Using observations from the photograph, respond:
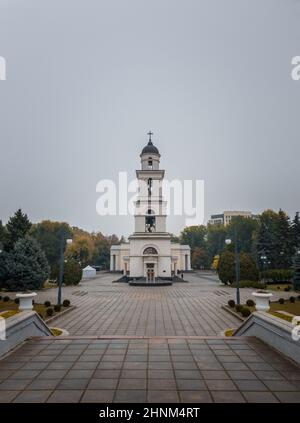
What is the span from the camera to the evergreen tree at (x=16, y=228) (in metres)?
34.9

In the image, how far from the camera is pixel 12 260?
31266mm

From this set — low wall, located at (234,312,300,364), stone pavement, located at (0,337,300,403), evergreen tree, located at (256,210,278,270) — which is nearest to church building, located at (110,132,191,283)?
evergreen tree, located at (256,210,278,270)

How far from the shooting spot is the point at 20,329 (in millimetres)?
8312

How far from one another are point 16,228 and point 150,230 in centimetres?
1907

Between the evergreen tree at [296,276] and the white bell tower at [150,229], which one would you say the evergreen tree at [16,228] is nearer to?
the white bell tower at [150,229]

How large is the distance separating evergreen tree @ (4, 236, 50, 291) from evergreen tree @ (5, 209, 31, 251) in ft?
8.85

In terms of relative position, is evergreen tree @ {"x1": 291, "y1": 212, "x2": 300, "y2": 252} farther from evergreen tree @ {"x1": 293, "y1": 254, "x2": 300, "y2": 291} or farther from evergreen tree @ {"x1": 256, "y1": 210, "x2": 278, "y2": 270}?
evergreen tree @ {"x1": 293, "y1": 254, "x2": 300, "y2": 291}

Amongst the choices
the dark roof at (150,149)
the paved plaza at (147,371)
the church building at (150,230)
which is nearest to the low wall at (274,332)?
the paved plaza at (147,371)

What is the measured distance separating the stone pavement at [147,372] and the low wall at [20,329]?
262 millimetres

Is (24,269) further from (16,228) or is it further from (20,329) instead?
(20,329)

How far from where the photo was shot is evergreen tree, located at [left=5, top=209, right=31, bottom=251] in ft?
115

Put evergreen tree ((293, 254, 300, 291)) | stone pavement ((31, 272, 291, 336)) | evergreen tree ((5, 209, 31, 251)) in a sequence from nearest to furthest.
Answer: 1. stone pavement ((31, 272, 291, 336))
2. evergreen tree ((293, 254, 300, 291))
3. evergreen tree ((5, 209, 31, 251))

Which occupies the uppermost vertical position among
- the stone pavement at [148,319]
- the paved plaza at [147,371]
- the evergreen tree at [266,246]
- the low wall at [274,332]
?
the evergreen tree at [266,246]

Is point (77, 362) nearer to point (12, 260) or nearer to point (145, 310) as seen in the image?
point (145, 310)
